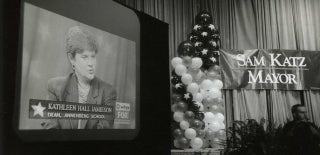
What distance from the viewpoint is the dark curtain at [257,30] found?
6766 millimetres

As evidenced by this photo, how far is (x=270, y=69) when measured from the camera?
22.4ft

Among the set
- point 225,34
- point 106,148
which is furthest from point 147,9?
point 106,148

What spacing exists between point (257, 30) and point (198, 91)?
6.91 ft

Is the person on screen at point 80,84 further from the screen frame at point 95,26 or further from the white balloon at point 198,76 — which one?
the white balloon at point 198,76

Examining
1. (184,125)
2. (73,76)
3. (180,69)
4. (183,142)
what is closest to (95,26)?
(73,76)

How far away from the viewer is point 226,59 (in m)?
6.68

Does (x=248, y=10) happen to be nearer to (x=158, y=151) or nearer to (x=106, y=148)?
(x=158, y=151)

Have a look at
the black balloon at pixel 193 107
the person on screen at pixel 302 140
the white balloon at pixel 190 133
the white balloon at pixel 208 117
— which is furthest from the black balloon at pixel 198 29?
the person on screen at pixel 302 140

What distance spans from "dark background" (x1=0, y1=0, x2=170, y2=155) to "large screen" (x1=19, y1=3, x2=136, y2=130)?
0.29 feet

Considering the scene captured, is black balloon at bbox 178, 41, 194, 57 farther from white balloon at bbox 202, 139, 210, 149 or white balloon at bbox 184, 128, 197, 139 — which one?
white balloon at bbox 202, 139, 210, 149

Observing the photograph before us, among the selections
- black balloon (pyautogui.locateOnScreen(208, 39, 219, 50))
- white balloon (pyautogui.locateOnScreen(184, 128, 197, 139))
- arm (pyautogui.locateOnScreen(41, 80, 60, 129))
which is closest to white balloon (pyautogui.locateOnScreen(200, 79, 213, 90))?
black balloon (pyautogui.locateOnScreen(208, 39, 219, 50))

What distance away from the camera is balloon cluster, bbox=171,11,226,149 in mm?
5543

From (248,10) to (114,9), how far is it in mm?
4215

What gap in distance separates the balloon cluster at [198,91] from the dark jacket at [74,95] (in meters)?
2.35
